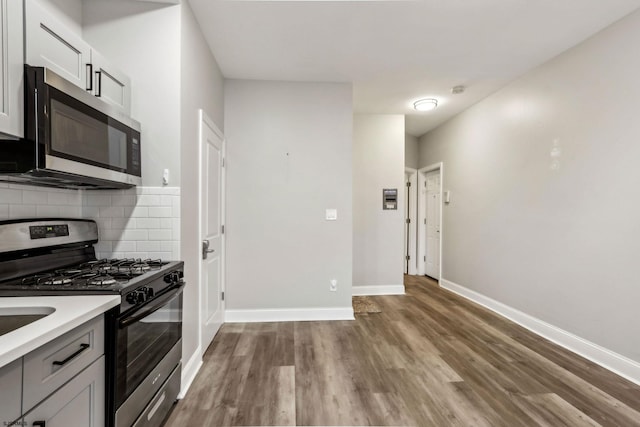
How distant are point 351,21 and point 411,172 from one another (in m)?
3.88

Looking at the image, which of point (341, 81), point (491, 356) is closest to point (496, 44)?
point (341, 81)

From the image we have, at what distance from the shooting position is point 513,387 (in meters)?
2.10

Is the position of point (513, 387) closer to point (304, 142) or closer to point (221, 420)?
point (221, 420)


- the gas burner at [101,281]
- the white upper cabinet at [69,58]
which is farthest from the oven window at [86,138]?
the gas burner at [101,281]

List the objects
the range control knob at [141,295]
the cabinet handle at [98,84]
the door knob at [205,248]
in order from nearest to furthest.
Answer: the range control knob at [141,295]
the cabinet handle at [98,84]
the door knob at [205,248]

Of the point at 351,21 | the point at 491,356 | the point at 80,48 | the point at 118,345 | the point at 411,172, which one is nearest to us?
the point at 118,345

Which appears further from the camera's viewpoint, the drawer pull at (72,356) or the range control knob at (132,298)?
the range control knob at (132,298)

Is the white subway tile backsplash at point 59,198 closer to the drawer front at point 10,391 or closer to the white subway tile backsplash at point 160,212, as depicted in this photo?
the white subway tile backsplash at point 160,212

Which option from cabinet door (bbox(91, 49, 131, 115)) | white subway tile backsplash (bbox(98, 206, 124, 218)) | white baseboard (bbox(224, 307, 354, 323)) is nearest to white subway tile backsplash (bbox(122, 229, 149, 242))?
white subway tile backsplash (bbox(98, 206, 124, 218))

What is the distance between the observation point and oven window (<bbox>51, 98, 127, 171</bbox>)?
1250 mm

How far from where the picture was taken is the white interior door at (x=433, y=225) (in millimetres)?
5203

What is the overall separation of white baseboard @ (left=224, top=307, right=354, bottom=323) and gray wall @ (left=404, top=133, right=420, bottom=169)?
351 centimetres

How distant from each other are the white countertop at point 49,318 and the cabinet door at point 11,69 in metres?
0.68

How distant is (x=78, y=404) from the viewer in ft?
3.45
